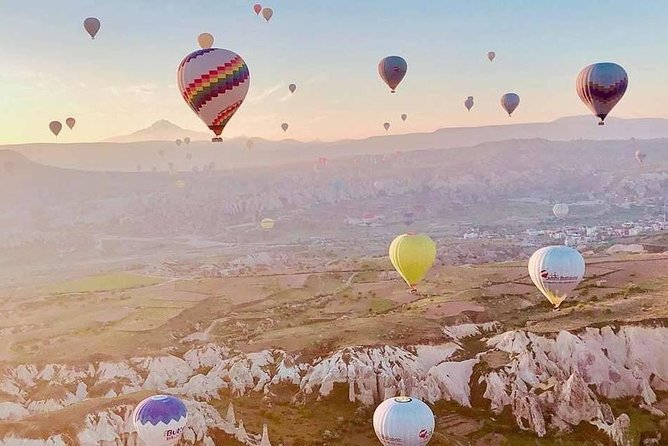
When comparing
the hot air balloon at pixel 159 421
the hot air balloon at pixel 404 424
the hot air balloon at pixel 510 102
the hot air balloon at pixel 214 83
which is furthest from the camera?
the hot air balloon at pixel 510 102

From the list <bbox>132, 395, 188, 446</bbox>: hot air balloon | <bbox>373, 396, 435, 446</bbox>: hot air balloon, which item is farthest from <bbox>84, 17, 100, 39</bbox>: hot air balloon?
<bbox>373, 396, 435, 446</bbox>: hot air balloon

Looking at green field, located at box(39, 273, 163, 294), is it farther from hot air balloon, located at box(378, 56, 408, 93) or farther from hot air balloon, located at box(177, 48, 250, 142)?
hot air balloon, located at box(177, 48, 250, 142)

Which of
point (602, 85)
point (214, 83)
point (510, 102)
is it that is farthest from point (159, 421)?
point (510, 102)

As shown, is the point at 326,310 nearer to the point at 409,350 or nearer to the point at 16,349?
the point at 409,350

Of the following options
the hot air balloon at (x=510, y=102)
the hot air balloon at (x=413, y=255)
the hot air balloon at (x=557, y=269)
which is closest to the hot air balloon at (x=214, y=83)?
the hot air balloon at (x=413, y=255)

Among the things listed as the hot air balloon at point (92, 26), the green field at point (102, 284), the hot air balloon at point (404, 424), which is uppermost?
the hot air balloon at point (92, 26)

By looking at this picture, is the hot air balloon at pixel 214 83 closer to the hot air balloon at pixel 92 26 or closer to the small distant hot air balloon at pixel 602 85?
the small distant hot air balloon at pixel 602 85

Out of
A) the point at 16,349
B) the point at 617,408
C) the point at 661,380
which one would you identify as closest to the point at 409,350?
the point at 617,408
